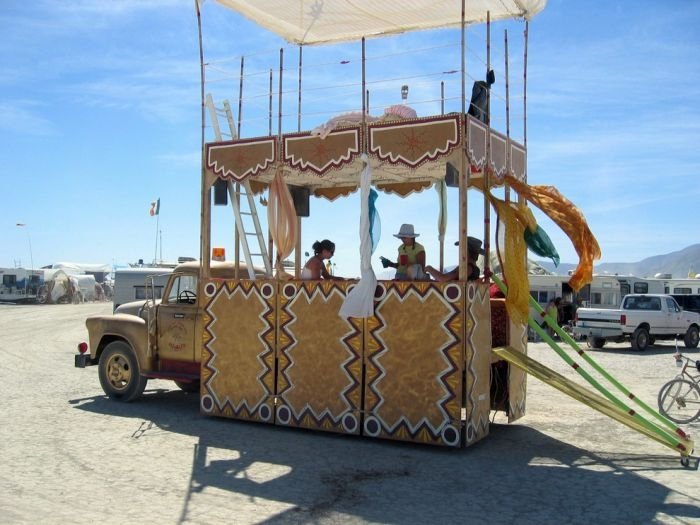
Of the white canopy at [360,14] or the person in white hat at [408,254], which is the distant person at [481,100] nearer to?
the white canopy at [360,14]

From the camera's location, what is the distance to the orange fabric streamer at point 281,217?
9.87m

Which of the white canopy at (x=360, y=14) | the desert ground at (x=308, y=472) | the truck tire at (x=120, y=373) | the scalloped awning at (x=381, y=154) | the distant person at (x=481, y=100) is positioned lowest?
the desert ground at (x=308, y=472)

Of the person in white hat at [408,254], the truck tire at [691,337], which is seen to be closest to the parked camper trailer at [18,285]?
the truck tire at [691,337]

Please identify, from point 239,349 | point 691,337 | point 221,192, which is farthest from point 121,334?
point 691,337

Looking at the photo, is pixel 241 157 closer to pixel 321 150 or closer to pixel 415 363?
pixel 321 150

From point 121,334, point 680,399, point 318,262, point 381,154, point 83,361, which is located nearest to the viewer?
point 381,154

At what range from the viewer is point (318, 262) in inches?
384

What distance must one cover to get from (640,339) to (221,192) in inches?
654

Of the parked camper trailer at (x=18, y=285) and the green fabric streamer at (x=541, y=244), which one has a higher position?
the green fabric streamer at (x=541, y=244)

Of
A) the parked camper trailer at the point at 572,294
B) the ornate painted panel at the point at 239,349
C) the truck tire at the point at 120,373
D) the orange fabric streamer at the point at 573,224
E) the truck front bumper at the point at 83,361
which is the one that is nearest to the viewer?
the orange fabric streamer at the point at 573,224

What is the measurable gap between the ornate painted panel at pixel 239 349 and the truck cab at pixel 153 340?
578 mm

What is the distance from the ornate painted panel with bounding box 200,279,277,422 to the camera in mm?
9672

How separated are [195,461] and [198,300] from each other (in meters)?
3.40

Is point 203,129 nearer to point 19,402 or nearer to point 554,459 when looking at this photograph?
point 19,402
